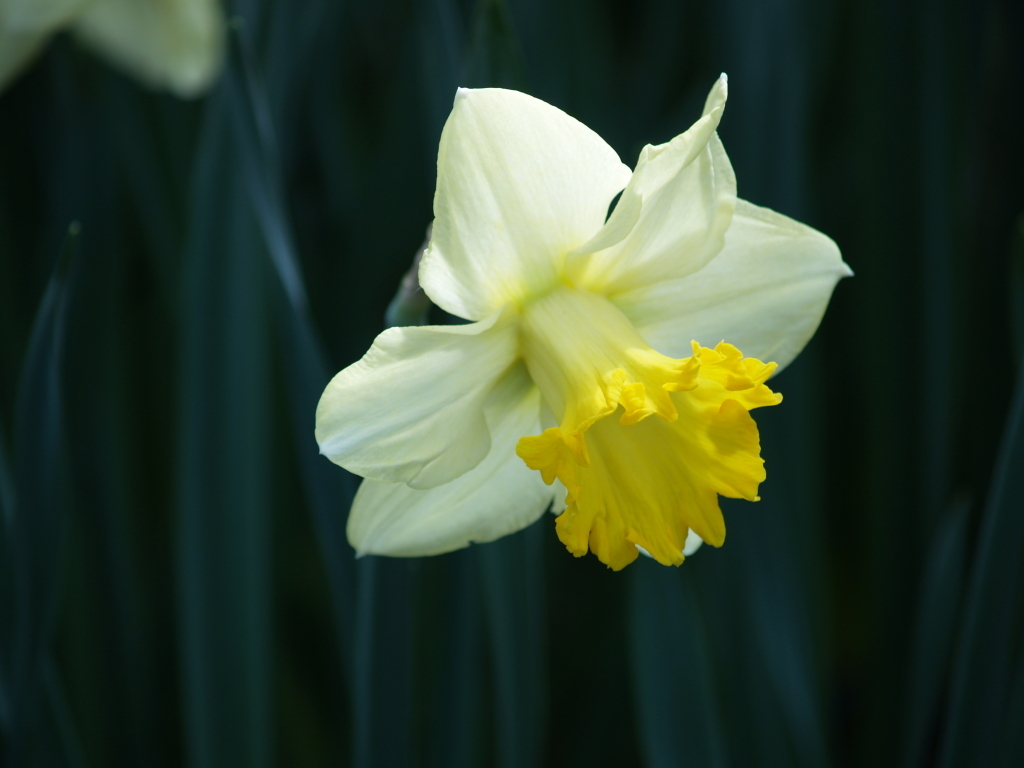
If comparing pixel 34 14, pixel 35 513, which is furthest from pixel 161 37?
pixel 35 513

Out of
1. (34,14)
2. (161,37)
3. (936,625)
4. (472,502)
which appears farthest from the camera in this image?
(161,37)

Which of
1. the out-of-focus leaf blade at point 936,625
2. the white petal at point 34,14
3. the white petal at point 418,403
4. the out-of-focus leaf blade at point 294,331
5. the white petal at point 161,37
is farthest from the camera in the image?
the white petal at point 161,37

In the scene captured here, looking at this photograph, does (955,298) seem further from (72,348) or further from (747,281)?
(72,348)

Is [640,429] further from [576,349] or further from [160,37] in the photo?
[160,37]

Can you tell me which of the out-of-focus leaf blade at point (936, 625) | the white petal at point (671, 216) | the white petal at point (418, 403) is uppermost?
the white petal at point (671, 216)

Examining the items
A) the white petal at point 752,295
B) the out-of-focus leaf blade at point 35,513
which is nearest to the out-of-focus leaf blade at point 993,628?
the white petal at point 752,295

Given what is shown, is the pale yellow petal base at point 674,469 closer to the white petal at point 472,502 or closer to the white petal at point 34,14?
the white petal at point 472,502

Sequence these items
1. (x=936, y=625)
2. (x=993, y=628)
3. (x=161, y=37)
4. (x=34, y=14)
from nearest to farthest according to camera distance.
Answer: (x=993, y=628) < (x=936, y=625) < (x=34, y=14) < (x=161, y=37)

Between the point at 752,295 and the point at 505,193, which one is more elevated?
the point at 505,193
